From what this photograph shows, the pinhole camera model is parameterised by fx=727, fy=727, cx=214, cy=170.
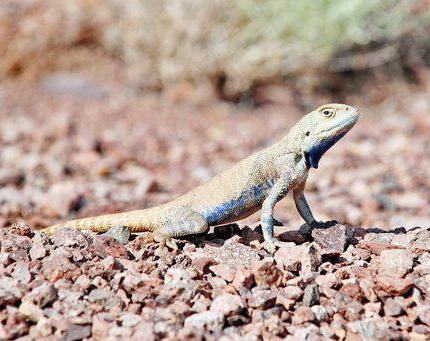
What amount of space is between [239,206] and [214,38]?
26.2 feet

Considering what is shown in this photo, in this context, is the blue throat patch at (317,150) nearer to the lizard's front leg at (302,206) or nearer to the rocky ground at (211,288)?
the lizard's front leg at (302,206)

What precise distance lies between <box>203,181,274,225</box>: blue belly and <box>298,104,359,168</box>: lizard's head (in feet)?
1.17

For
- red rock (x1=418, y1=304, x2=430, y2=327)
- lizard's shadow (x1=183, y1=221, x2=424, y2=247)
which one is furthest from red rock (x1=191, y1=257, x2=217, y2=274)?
red rock (x1=418, y1=304, x2=430, y2=327)

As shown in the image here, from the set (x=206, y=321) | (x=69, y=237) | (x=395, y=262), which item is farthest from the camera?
(x=69, y=237)

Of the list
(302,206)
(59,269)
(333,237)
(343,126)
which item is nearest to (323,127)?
(343,126)

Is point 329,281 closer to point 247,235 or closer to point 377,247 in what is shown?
point 377,247

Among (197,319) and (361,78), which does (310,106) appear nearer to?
(361,78)

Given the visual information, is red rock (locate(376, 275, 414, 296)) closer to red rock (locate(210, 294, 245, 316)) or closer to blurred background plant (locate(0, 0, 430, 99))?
red rock (locate(210, 294, 245, 316))

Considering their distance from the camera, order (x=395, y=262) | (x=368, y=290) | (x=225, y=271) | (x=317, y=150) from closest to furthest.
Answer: (x=368, y=290)
(x=225, y=271)
(x=395, y=262)
(x=317, y=150)

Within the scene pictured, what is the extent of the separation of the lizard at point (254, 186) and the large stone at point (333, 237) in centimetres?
22

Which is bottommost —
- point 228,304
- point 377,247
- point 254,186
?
point 228,304

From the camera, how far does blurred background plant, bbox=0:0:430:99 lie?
12.2m

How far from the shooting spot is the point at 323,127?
4.98 metres

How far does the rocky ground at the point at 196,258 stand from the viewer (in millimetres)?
3662
